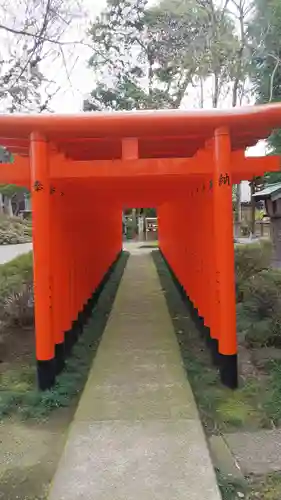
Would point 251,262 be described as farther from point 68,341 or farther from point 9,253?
point 9,253

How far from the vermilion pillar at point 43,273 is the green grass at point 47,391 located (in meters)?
0.19

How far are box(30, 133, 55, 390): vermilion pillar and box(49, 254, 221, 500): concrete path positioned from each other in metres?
0.49

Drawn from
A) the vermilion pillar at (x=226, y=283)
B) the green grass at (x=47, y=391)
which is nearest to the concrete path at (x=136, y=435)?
the green grass at (x=47, y=391)

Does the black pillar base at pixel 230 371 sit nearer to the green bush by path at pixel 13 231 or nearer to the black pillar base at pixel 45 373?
the black pillar base at pixel 45 373

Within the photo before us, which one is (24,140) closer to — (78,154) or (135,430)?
(78,154)

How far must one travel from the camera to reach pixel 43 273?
166 inches

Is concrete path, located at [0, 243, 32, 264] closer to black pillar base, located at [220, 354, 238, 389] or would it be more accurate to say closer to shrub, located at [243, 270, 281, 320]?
shrub, located at [243, 270, 281, 320]

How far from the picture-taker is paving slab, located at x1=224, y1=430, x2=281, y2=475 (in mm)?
2873

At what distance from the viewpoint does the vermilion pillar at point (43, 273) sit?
4141mm

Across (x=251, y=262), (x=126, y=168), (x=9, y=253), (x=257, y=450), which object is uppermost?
(x=126, y=168)

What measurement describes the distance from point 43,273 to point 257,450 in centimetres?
248

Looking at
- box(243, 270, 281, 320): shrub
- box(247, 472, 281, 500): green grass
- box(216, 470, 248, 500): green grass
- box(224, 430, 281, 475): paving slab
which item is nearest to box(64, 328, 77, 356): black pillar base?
box(224, 430, 281, 475): paving slab

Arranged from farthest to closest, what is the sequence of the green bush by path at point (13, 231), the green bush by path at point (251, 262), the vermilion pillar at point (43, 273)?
1. the green bush by path at point (13, 231)
2. the green bush by path at point (251, 262)
3. the vermilion pillar at point (43, 273)

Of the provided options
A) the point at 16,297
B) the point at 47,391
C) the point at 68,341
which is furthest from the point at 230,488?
the point at 16,297
